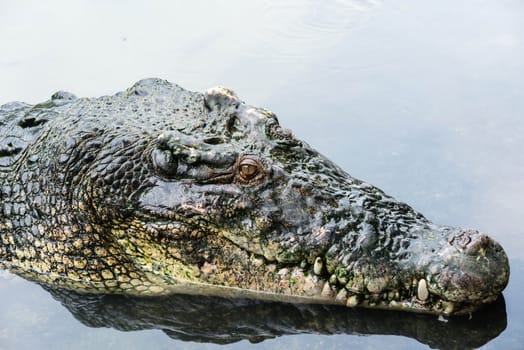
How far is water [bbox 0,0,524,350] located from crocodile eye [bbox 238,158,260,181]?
85cm

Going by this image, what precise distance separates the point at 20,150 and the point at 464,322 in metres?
→ 3.34

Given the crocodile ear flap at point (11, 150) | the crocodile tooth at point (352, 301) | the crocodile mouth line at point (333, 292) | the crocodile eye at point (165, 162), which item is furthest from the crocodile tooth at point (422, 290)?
the crocodile ear flap at point (11, 150)

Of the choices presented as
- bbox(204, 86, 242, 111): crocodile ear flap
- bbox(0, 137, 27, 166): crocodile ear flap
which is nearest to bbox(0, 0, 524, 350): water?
bbox(0, 137, 27, 166): crocodile ear flap

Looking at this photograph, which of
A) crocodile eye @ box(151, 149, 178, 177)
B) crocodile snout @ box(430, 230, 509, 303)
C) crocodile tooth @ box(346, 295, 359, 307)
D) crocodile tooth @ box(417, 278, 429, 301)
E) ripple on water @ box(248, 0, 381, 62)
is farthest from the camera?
ripple on water @ box(248, 0, 381, 62)

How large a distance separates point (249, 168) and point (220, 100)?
74cm

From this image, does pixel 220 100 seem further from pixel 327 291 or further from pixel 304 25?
pixel 304 25

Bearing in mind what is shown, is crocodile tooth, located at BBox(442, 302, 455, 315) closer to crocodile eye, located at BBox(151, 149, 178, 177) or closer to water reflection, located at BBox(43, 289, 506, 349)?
water reflection, located at BBox(43, 289, 506, 349)

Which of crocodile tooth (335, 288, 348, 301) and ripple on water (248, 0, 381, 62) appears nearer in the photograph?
crocodile tooth (335, 288, 348, 301)

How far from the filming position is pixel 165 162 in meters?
4.48

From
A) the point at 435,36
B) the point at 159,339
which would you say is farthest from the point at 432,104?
the point at 159,339

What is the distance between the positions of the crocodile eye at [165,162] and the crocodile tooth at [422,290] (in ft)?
5.35

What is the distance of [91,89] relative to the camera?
786cm

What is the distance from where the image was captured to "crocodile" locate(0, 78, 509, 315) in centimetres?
404

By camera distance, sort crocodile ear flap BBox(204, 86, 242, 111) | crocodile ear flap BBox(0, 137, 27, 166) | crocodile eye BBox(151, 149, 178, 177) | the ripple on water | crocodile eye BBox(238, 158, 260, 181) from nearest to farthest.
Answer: crocodile eye BBox(238, 158, 260, 181) → crocodile eye BBox(151, 149, 178, 177) → crocodile ear flap BBox(204, 86, 242, 111) → crocodile ear flap BBox(0, 137, 27, 166) → the ripple on water
